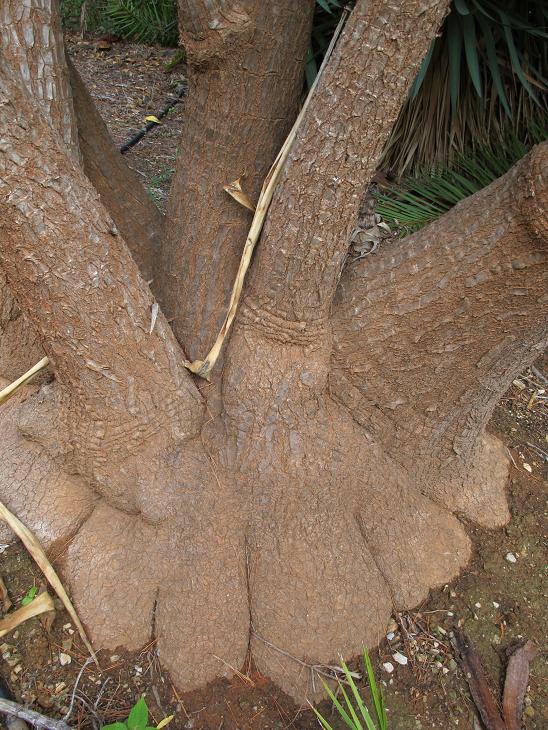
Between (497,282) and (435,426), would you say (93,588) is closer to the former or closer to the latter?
(435,426)

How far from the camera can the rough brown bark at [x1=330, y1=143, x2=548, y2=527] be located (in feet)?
4.84

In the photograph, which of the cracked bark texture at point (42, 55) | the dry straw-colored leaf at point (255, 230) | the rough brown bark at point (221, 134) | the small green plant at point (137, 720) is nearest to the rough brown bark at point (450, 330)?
the dry straw-colored leaf at point (255, 230)

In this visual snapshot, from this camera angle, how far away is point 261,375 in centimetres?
180

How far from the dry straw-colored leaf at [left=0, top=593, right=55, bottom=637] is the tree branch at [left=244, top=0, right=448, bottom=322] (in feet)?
3.67

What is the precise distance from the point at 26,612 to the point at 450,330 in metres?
1.52

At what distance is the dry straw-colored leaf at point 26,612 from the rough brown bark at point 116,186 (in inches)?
41.2

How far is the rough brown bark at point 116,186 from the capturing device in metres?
1.90

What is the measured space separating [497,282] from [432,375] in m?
0.39

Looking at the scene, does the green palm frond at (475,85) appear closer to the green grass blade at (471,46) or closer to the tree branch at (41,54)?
the green grass blade at (471,46)

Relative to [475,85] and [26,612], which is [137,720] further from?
[475,85]

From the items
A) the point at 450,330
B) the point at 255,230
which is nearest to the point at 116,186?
the point at 255,230

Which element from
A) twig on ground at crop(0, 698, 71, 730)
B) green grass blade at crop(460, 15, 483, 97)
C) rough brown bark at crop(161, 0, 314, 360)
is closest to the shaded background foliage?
green grass blade at crop(460, 15, 483, 97)

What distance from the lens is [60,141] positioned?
147 centimetres

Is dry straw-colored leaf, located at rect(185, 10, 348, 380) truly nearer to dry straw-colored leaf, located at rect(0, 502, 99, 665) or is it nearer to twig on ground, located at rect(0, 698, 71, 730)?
dry straw-colored leaf, located at rect(0, 502, 99, 665)
